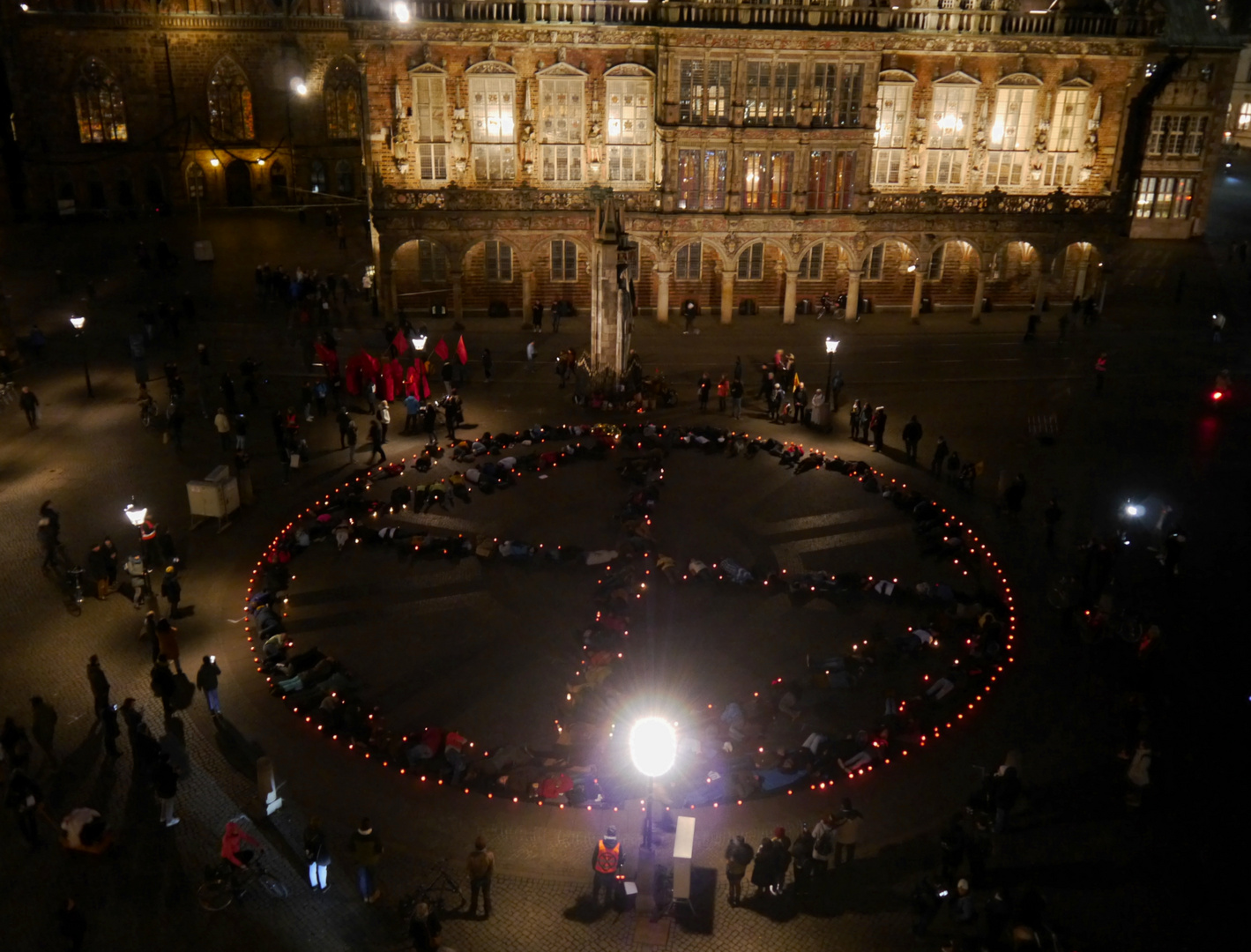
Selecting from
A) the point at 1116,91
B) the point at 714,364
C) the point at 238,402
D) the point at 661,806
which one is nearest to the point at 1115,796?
the point at 661,806

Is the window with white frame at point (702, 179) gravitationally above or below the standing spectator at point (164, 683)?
above

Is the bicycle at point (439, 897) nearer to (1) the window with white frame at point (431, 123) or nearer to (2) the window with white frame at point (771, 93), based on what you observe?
(1) the window with white frame at point (431, 123)

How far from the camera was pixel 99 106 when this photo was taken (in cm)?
6072

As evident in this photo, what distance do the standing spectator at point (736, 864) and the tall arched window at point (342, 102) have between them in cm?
5654

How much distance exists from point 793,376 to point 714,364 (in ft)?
20.4

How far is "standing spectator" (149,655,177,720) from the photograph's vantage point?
2080 cm

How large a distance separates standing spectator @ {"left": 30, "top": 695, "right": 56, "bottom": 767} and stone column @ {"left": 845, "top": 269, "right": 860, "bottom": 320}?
38.9m

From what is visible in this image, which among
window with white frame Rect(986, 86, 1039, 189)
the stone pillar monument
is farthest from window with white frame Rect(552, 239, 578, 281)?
window with white frame Rect(986, 86, 1039, 189)

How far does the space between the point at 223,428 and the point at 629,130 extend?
952 inches

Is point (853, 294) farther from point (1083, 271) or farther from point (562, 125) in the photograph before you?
point (562, 125)

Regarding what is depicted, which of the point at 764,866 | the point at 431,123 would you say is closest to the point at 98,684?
the point at 764,866

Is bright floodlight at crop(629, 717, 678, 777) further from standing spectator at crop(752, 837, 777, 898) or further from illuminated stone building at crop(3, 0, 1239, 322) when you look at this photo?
illuminated stone building at crop(3, 0, 1239, 322)

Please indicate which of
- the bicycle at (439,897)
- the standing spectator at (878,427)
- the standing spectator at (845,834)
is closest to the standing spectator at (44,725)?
the bicycle at (439,897)

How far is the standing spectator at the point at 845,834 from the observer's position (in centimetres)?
1748
